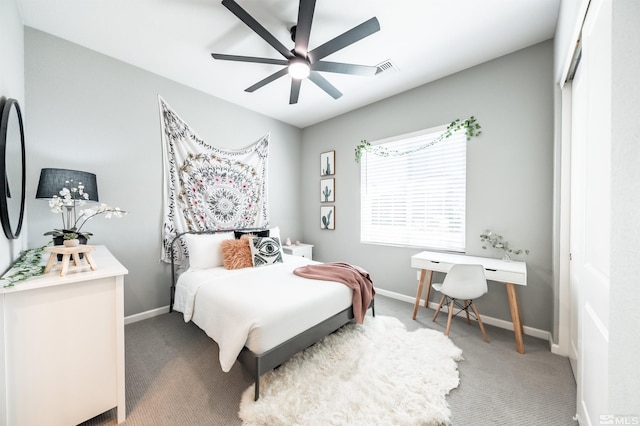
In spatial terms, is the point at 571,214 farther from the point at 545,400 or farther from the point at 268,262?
the point at 268,262

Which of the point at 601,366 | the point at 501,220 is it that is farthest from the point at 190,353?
the point at 501,220

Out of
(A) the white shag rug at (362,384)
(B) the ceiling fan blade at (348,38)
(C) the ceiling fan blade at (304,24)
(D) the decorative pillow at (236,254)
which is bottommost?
(A) the white shag rug at (362,384)

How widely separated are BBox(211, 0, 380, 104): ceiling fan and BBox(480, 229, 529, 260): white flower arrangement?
212cm

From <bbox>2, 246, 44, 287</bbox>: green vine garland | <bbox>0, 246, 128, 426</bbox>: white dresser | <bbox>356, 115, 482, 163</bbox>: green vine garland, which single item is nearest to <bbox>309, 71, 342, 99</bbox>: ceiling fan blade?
<bbox>356, 115, 482, 163</bbox>: green vine garland

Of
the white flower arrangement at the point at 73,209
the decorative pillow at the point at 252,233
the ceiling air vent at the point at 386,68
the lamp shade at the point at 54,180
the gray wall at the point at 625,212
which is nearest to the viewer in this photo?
the gray wall at the point at 625,212

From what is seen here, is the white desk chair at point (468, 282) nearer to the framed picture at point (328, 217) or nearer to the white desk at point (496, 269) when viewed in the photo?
the white desk at point (496, 269)

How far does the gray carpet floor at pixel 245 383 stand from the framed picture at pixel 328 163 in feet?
9.40

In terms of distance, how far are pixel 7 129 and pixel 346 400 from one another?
8.78 ft

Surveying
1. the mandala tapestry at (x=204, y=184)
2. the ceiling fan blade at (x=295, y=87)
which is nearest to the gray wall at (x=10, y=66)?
the mandala tapestry at (x=204, y=184)

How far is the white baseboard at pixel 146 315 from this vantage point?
2.71 m

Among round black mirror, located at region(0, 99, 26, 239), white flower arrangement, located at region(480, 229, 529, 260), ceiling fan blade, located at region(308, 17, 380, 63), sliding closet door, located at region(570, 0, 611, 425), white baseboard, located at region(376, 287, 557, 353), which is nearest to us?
sliding closet door, located at region(570, 0, 611, 425)

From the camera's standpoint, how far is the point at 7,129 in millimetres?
1457

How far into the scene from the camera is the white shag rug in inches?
56.4

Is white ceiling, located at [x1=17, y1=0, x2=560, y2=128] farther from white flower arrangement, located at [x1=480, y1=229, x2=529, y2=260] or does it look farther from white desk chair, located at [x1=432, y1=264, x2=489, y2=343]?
white desk chair, located at [x1=432, y1=264, x2=489, y2=343]
